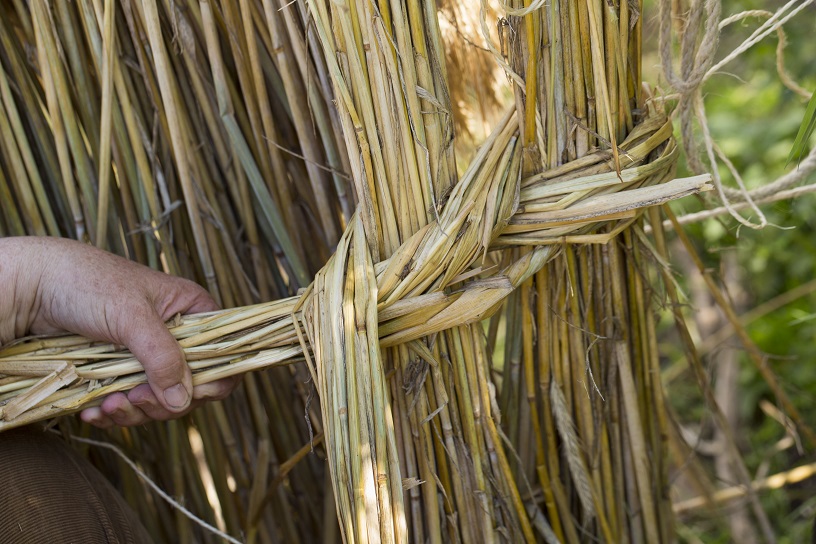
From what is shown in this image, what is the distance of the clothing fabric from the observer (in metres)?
0.74

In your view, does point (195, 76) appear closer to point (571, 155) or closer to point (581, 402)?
point (571, 155)

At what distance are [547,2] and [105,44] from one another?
1.67 ft

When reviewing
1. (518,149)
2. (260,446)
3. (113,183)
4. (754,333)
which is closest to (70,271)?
(113,183)

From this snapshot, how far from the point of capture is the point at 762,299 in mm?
2434

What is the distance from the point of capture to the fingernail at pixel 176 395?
0.77 metres

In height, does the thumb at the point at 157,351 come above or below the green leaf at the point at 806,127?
below

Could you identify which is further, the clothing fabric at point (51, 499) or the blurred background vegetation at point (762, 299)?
the blurred background vegetation at point (762, 299)

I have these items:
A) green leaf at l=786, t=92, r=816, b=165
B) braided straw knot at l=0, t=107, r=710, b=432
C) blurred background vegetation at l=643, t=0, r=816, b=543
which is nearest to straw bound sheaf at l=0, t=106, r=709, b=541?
braided straw knot at l=0, t=107, r=710, b=432

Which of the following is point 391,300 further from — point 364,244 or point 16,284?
point 16,284

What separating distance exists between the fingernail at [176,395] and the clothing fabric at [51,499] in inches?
6.0

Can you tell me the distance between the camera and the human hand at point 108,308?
0.76 metres

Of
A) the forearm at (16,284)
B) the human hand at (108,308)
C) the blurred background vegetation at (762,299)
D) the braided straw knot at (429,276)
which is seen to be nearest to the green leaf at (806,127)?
the braided straw knot at (429,276)

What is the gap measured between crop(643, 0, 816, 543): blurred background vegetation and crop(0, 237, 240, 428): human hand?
135cm

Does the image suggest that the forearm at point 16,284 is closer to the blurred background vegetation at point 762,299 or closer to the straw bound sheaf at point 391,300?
the straw bound sheaf at point 391,300
